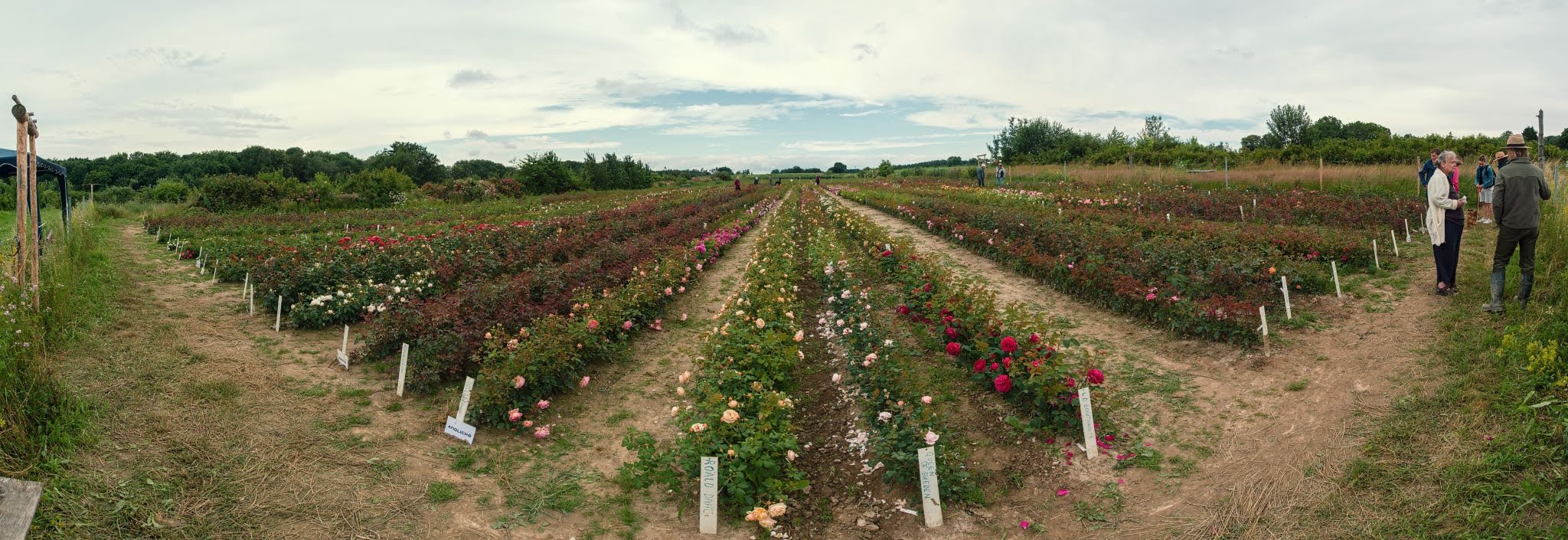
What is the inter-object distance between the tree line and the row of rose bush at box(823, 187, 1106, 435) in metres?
5.24

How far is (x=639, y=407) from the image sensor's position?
666cm

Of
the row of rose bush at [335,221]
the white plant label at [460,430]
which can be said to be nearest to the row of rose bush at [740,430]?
the white plant label at [460,430]

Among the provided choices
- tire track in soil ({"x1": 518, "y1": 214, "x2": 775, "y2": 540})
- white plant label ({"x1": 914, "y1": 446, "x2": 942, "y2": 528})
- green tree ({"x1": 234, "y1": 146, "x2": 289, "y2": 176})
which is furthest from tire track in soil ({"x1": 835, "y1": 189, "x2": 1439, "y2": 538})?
green tree ({"x1": 234, "y1": 146, "x2": 289, "y2": 176})

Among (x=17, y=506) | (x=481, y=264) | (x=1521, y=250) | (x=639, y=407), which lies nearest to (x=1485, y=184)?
(x=1521, y=250)

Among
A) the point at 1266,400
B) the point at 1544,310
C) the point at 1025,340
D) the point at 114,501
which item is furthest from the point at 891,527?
the point at 1544,310

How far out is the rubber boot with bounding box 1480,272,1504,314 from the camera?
21.8 ft

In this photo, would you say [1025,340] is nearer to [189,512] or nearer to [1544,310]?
[1544,310]

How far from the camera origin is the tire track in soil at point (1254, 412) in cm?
446

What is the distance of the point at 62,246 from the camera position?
10.8 metres

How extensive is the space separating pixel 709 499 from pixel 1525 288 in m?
7.71

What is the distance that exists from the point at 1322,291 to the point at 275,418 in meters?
11.0

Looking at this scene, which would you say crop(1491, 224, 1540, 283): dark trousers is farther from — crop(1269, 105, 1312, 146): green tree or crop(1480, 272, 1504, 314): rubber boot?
crop(1269, 105, 1312, 146): green tree

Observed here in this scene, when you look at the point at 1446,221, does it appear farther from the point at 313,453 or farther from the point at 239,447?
the point at 239,447

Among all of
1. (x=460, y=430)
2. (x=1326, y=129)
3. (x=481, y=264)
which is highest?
(x=1326, y=129)
